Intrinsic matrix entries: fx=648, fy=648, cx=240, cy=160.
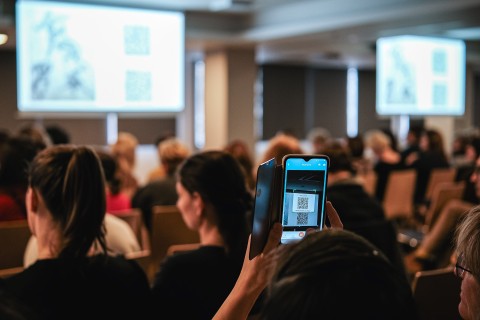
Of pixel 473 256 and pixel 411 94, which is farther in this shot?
pixel 411 94

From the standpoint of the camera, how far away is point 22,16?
5844 millimetres

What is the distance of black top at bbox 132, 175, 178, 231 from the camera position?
452 centimetres

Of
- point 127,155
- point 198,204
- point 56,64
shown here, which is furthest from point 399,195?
point 198,204

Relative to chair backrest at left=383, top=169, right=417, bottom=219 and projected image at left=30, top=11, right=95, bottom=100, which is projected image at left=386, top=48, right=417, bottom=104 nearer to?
chair backrest at left=383, top=169, right=417, bottom=219

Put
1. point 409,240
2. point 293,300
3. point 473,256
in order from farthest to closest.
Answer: point 409,240
point 473,256
point 293,300

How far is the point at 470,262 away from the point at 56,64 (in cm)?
527

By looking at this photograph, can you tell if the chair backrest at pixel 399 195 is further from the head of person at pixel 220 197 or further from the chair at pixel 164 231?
the head of person at pixel 220 197

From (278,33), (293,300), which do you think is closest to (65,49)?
(278,33)

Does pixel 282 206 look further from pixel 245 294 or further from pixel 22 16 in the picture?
pixel 22 16

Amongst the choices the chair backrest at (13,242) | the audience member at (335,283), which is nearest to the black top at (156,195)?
the chair backrest at (13,242)

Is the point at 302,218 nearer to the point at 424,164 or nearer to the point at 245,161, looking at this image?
the point at 245,161

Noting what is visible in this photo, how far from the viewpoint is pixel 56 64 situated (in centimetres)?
600

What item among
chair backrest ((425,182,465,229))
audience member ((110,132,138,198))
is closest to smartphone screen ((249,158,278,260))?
audience member ((110,132,138,198))

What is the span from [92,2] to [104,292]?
5073 millimetres
